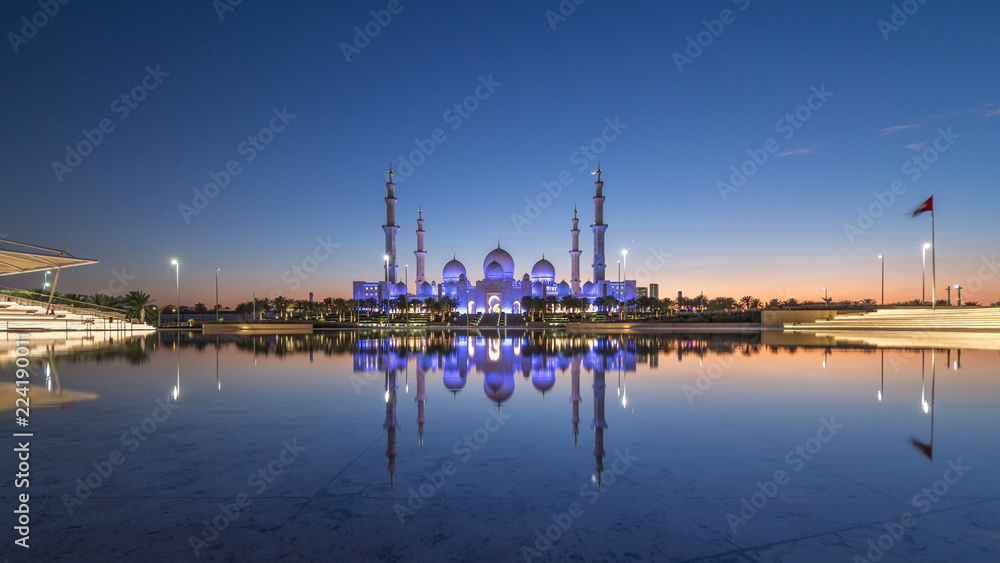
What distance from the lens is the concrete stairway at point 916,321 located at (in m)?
28.9

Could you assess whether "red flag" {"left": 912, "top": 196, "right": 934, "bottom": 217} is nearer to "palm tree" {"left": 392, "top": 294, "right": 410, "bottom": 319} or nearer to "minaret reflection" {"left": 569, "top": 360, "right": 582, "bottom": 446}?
"minaret reflection" {"left": 569, "top": 360, "right": 582, "bottom": 446}

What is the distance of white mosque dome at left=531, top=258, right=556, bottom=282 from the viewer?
85688 millimetres

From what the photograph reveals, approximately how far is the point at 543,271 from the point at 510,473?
269ft

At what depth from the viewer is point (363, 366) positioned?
13055 millimetres

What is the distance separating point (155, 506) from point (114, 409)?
452 centimetres

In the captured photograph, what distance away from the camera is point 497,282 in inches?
3041

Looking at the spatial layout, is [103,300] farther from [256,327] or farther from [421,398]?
[421,398]

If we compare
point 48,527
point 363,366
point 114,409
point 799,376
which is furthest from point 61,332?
point 799,376

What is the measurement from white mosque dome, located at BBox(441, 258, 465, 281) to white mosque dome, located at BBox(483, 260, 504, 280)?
625 cm

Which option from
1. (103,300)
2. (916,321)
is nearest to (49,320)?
(103,300)

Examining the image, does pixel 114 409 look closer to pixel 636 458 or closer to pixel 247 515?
pixel 247 515

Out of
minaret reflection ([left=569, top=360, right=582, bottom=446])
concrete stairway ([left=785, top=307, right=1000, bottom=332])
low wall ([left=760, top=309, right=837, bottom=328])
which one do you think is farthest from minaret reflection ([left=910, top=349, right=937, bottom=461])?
low wall ([left=760, top=309, right=837, bottom=328])

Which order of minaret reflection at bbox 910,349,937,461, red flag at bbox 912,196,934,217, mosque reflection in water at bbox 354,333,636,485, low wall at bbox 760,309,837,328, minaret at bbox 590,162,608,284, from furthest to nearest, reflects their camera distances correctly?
1. minaret at bbox 590,162,608,284
2. low wall at bbox 760,309,837,328
3. red flag at bbox 912,196,934,217
4. mosque reflection in water at bbox 354,333,636,485
5. minaret reflection at bbox 910,349,937,461

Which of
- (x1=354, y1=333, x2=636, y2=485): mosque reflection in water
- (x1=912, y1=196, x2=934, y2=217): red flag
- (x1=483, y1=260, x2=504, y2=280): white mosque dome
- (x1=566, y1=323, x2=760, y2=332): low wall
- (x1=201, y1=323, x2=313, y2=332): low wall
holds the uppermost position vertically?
(x1=912, y1=196, x2=934, y2=217): red flag
